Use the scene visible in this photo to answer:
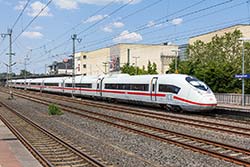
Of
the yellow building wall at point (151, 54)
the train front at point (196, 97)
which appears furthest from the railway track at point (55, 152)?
the yellow building wall at point (151, 54)

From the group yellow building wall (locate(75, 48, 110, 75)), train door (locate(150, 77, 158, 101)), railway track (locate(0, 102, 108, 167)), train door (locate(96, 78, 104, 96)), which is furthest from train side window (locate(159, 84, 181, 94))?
yellow building wall (locate(75, 48, 110, 75))

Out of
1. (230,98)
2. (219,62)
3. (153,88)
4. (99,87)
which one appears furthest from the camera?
(219,62)

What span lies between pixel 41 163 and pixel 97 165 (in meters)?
1.64

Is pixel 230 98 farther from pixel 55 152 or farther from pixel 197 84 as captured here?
pixel 55 152

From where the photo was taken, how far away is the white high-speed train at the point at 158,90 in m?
25.0

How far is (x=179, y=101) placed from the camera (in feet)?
85.6

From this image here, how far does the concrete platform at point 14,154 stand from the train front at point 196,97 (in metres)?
12.9

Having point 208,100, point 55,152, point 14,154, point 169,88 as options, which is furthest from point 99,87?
point 14,154

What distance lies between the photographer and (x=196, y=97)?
24.7 m

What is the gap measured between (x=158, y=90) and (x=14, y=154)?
1830cm

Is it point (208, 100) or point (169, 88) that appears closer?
point (208, 100)

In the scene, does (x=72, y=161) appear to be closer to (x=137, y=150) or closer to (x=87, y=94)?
(x=137, y=150)

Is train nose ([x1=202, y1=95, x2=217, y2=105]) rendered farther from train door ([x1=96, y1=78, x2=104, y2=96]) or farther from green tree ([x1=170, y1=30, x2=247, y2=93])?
train door ([x1=96, y1=78, x2=104, y2=96])

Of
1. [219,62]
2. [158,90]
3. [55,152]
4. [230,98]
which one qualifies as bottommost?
[55,152]
